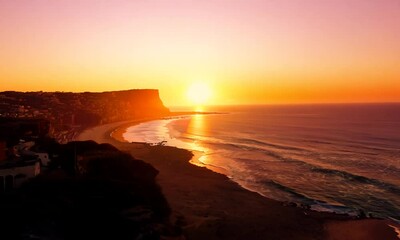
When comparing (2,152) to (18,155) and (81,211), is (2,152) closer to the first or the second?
(18,155)

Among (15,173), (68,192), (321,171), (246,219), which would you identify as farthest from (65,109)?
(246,219)

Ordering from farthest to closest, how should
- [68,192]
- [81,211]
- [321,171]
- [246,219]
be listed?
1. [321,171]
2. [246,219]
3. [68,192]
4. [81,211]

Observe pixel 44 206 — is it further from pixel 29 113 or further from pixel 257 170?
pixel 29 113

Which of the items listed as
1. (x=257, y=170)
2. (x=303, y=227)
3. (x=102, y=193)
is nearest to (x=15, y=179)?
(x=102, y=193)

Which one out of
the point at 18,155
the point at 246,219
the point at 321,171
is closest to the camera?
the point at 246,219

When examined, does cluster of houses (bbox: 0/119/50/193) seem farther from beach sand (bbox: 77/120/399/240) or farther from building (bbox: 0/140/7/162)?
beach sand (bbox: 77/120/399/240)

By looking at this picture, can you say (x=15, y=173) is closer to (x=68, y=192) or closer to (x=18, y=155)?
(x=68, y=192)

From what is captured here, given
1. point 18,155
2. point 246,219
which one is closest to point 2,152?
point 18,155

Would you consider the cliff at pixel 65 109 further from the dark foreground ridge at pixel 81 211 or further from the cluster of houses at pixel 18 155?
the dark foreground ridge at pixel 81 211

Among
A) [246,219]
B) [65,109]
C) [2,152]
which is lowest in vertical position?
[246,219]

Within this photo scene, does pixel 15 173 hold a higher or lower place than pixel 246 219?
higher

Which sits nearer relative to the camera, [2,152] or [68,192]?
[68,192]
